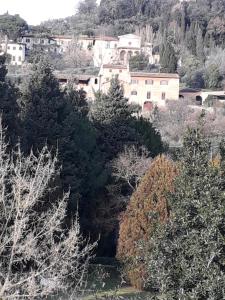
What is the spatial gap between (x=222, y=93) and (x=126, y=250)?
33.6m

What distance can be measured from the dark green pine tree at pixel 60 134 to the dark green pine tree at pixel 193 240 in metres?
11.4

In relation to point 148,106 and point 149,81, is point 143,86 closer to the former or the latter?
point 149,81

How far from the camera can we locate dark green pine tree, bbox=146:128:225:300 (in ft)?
28.9

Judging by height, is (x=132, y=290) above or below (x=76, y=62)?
below

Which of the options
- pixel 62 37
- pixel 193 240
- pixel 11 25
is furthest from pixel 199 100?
pixel 193 240

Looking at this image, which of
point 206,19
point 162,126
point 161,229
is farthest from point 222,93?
point 161,229

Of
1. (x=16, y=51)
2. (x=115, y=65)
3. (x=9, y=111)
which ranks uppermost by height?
(x=16, y=51)

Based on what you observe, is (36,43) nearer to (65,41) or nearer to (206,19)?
(65,41)

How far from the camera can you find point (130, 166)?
23.6 metres

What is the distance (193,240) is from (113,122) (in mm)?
16695

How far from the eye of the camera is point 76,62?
6512 cm

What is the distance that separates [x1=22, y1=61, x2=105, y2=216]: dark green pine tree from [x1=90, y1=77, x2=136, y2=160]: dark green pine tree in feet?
5.94

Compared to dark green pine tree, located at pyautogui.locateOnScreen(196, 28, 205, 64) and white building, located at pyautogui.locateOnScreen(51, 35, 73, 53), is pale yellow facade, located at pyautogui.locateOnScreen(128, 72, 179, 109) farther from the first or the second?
white building, located at pyautogui.locateOnScreen(51, 35, 73, 53)

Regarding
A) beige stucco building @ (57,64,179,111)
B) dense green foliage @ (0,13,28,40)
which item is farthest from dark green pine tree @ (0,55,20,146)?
dense green foliage @ (0,13,28,40)
